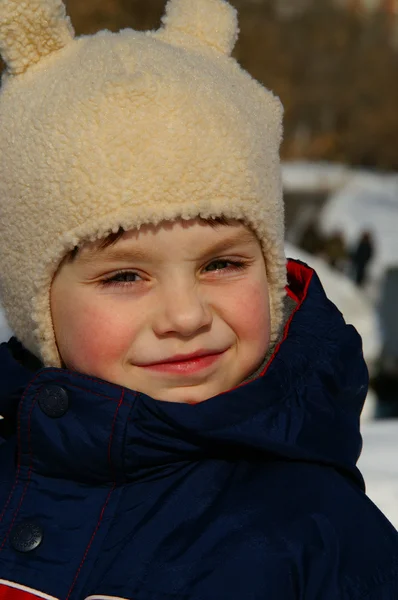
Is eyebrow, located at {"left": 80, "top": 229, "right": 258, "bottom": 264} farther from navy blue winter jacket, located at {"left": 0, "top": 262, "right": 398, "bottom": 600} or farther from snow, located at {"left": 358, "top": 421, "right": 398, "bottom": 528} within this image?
snow, located at {"left": 358, "top": 421, "right": 398, "bottom": 528}

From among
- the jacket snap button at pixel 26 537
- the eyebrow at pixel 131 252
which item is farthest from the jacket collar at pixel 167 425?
the eyebrow at pixel 131 252

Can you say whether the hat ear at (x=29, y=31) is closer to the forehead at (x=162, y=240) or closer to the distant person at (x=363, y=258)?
the forehead at (x=162, y=240)

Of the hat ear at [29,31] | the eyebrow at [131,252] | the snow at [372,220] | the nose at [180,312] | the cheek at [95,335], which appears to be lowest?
the cheek at [95,335]

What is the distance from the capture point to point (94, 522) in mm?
1361

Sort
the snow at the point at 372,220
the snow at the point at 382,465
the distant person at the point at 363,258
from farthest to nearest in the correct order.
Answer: the snow at the point at 372,220, the distant person at the point at 363,258, the snow at the point at 382,465

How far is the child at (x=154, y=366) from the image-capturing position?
131cm

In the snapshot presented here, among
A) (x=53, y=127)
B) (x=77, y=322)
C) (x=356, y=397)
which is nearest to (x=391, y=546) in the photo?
(x=356, y=397)

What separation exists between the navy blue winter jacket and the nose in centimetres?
13

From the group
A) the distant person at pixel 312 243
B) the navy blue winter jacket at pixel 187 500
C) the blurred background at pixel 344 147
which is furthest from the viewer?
the distant person at pixel 312 243

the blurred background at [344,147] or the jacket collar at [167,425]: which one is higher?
the blurred background at [344,147]

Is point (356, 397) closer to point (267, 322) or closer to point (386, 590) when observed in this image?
point (267, 322)

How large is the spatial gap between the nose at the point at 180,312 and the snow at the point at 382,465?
95cm

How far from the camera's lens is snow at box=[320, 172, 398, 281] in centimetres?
1867

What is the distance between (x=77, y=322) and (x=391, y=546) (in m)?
0.68
